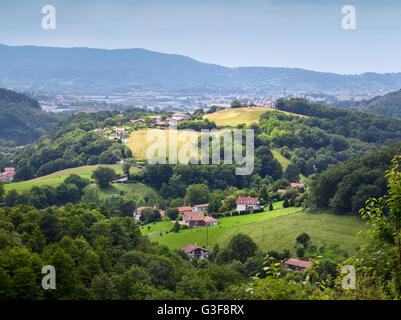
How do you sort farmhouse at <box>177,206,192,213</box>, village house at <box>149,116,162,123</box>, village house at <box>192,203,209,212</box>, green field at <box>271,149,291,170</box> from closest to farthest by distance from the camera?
farmhouse at <box>177,206,192,213</box>, village house at <box>192,203,209,212</box>, green field at <box>271,149,291,170</box>, village house at <box>149,116,162,123</box>

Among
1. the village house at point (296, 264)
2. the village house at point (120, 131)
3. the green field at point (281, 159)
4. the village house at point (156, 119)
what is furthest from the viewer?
the village house at point (156, 119)

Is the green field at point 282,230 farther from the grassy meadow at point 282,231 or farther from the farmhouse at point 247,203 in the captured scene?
the farmhouse at point 247,203

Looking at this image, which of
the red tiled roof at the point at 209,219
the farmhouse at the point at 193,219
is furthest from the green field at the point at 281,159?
the farmhouse at the point at 193,219

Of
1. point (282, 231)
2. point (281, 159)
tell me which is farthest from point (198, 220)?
point (281, 159)

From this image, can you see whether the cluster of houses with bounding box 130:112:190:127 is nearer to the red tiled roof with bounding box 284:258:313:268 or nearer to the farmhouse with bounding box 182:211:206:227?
the farmhouse with bounding box 182:211:206:227

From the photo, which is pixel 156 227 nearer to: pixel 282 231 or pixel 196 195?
pixel 196 195

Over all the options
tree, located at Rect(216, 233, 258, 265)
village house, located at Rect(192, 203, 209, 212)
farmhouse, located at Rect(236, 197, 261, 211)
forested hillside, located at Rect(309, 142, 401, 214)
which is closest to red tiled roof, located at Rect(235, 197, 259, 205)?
farmhouse, located at Rect(236, 197, 261, 211)

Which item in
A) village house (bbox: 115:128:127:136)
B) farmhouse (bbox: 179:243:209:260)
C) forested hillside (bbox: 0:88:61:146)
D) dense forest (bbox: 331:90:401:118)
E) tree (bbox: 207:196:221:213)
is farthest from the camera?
dense forest (bbox: 331:90:401:118)
